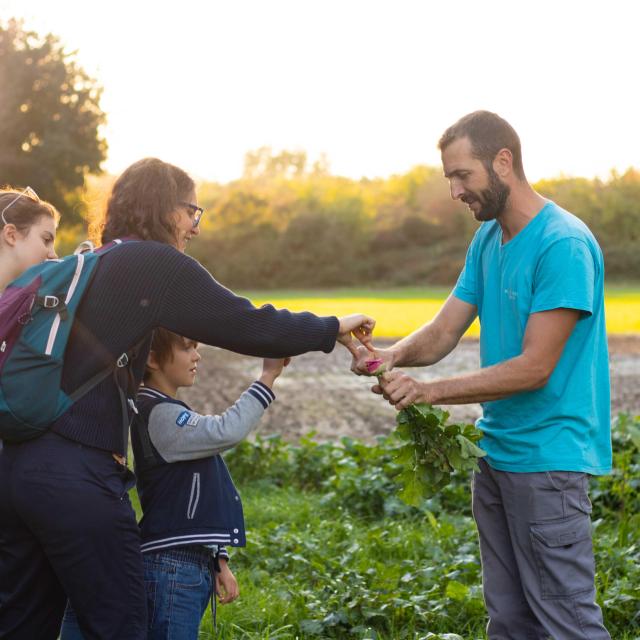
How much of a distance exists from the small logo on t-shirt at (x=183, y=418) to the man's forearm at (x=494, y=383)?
925mm

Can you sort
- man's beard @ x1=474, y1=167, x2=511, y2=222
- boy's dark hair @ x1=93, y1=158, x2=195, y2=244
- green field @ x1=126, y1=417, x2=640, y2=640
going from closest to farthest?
1. boy's dark hair @ x1=93, y1=158, x2=195, y2=244
2. man's beard @ x1=474, y1=167, x2=511, y2=222
3. green field @ x1=126, y1=417, x2=640, y2=640

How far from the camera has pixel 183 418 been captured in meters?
3.29

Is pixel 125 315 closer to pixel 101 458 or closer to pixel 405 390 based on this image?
pixel 101 458

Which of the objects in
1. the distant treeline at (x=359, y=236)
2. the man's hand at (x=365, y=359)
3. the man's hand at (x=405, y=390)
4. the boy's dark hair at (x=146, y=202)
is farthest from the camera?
the distant treeline at (x=359, y=236)

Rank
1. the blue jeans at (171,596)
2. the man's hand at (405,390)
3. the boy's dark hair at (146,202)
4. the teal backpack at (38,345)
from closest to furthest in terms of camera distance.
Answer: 1. the teal backpack at (38,345)
2. the boy's dark hair at (146,202)
3. the blue jeans at (171,596)
4. the man's hand at (405,390)

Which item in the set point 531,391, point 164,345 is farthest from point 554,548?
point 164,345

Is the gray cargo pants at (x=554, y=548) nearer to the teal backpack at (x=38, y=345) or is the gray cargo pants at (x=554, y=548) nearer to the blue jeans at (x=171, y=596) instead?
the blue jeans at (x=171, y=596)

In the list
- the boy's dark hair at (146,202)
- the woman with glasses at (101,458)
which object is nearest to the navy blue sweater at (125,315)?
the woman with glasses at (101,458)

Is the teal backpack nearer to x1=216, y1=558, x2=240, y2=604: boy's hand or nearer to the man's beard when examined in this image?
x1=216, y1=558, x2=240, y2=604: boy's hand

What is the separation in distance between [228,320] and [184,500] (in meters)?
0.69

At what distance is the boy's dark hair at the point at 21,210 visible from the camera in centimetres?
336

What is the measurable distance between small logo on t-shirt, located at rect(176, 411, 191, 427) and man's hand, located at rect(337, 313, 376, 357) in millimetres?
567

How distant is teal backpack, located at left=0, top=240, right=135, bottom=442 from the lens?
2746mm

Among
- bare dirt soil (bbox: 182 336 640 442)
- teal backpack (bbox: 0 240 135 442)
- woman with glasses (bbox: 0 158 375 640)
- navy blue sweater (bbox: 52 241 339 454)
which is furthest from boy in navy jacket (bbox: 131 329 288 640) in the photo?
bare dirt soil (bbox: 182 336 640 442)
